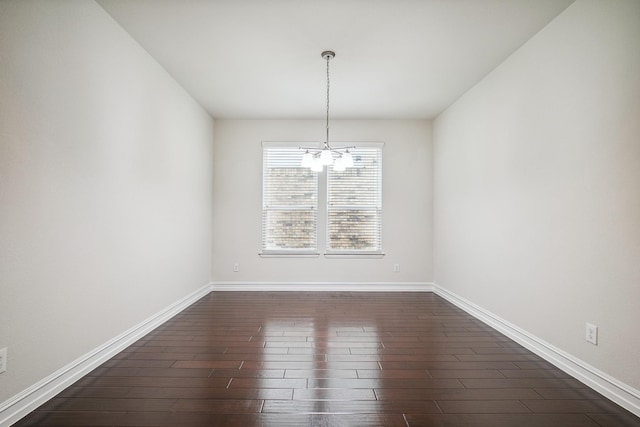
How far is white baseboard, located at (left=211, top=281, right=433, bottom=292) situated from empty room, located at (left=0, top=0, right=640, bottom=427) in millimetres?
410

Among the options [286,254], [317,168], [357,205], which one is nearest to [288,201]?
[286,254]

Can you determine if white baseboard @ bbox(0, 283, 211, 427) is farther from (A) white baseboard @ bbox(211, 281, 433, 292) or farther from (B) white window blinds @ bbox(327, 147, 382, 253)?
(B) white window blinds @ bbox(327, 147, 382, 253)

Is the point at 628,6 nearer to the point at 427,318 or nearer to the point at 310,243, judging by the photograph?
the point at 427,318

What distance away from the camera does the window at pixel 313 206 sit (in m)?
5.03

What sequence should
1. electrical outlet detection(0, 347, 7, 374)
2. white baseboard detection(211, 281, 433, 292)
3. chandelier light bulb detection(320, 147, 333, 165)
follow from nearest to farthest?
electrical outlet detection(0, 347, 7, 374), chandelier light bulb detection(320, 147, 333, 165), white baseboard detection(211, 281, 433, 292)

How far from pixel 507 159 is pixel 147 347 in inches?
150

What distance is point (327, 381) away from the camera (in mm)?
2172

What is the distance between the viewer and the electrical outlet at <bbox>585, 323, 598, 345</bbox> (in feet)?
7.02

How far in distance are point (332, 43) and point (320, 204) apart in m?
2.57

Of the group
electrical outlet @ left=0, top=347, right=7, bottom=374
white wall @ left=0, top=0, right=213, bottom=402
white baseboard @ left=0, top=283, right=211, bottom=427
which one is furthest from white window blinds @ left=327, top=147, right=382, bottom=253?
electrical outlet @ left=0, top=347, right=7, bottom=374

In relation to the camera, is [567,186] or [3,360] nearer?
[3,360]

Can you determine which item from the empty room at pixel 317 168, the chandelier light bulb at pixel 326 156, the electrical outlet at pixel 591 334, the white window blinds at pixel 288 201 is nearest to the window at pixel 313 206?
the white window blinds at pixel 288 201

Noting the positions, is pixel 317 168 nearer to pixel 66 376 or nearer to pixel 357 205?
pixel 357 205

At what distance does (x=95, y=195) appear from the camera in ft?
7.77
